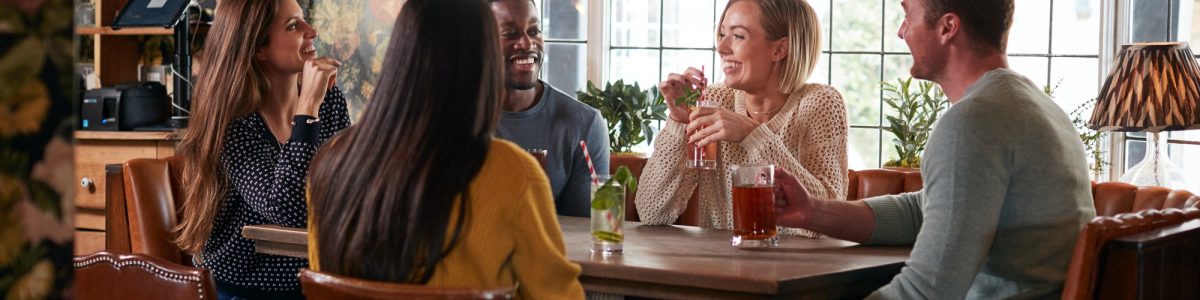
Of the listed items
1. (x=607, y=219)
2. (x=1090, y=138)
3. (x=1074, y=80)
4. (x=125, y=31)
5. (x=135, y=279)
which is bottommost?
(x=135, y=279)

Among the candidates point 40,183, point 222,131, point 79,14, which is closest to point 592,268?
point 222,131

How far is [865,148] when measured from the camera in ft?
18.2

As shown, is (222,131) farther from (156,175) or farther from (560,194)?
(560,194)

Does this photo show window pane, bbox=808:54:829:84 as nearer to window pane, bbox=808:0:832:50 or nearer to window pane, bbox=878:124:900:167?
window pane, bbox=808:0:832:50

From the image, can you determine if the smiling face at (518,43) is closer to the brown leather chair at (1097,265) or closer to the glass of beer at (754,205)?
the glass of beer at (754,205)

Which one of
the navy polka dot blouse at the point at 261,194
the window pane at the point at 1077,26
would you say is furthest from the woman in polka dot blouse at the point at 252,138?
the window pane at the point at 1077,26

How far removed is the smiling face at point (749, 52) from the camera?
9.62 ft

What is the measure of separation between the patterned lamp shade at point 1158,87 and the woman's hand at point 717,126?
5.78ft

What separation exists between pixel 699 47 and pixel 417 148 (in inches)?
159

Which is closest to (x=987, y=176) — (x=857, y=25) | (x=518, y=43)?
(x=518, y=43)

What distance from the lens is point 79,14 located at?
557 centimetres

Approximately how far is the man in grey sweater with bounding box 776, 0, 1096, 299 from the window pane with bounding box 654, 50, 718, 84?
345 cm

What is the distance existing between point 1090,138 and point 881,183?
A: 1679 mm

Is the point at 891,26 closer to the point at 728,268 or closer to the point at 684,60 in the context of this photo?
the point at 684,60
